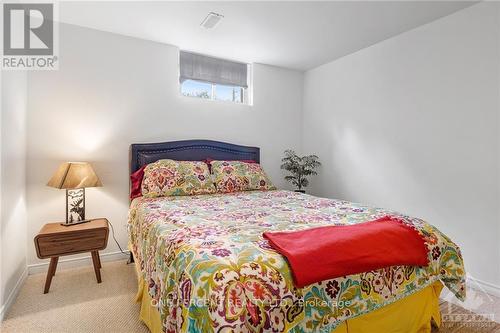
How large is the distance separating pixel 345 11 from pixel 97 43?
2.57 metres

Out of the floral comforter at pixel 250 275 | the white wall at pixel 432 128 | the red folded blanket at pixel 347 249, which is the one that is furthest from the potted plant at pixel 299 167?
the red folded blanket at pixel 347 249

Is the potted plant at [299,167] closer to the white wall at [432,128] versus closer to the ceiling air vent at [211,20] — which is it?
the white wall at [432,128]

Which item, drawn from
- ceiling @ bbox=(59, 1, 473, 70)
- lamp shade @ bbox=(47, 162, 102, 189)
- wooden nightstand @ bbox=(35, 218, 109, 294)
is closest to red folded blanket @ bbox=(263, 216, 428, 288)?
wooden nightstand @ bbox=(35, 218, 109, 294)

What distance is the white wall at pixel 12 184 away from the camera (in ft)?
6.48

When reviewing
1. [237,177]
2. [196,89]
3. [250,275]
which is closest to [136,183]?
[237,177]

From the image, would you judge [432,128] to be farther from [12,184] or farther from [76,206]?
[12,184]

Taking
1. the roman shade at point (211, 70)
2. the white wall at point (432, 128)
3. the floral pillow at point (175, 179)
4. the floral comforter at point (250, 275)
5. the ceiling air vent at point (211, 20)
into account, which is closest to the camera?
the floral comforter at point (250, 275)

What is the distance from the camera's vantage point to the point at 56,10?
100 inches

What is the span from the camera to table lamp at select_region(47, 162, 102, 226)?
2420mm

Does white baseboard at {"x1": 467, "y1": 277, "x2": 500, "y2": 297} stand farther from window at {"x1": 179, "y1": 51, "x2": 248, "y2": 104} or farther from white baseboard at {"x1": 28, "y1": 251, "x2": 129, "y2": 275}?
white baseboard at {"x1": 28, "y1": 251, "x2": 129, "y2": 275}

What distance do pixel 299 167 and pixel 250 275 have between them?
9.73 feet

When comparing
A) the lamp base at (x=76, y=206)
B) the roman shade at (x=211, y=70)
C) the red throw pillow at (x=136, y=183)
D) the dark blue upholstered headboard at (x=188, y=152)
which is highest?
the roman shade at (x=211, y=70)

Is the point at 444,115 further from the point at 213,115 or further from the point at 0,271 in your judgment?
the point at 0,271

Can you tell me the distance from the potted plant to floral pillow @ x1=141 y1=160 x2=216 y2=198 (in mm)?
Answer: 1381
